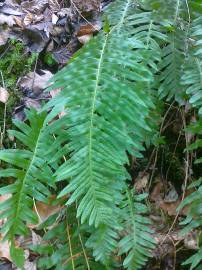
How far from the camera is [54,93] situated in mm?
2506

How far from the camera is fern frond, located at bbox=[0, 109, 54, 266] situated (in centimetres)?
178

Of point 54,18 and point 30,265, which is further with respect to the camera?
point 54,18

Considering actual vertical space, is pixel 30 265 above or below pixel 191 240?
below

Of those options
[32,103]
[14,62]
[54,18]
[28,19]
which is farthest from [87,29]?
[32,103]

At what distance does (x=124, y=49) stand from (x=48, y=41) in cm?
112

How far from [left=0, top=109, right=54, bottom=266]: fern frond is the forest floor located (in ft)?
0.85

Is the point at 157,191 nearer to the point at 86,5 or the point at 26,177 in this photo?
the point at 26,177

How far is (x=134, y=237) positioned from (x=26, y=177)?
503mm

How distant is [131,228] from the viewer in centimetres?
192

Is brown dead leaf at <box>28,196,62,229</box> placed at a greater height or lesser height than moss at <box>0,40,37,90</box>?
lesser

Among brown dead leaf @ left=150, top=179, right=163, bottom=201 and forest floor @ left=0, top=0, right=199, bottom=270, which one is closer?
forest floor @ left=0, top=0, right=199, bottom=270

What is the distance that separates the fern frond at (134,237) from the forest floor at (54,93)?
0.49 ft

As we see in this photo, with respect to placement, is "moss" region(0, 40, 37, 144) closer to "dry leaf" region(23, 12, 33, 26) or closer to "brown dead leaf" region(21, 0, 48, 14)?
"dry leaf" region(23, 12, 33, 26)

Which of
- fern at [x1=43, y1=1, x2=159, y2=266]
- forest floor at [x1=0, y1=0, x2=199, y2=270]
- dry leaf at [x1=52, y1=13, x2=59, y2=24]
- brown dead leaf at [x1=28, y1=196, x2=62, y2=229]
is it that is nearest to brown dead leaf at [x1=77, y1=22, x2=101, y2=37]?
forest floor at [x1=0, y1=0, x2=199, y2=270]
